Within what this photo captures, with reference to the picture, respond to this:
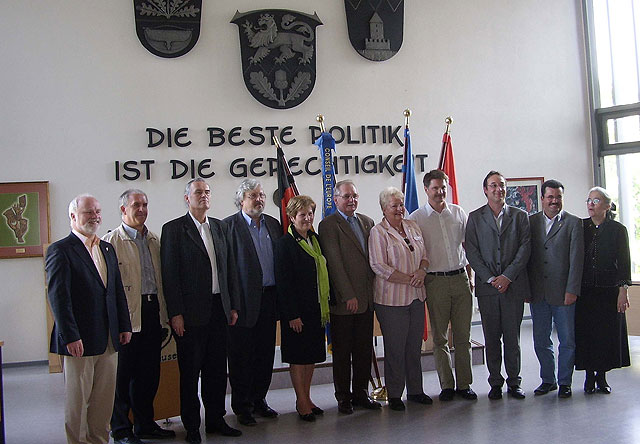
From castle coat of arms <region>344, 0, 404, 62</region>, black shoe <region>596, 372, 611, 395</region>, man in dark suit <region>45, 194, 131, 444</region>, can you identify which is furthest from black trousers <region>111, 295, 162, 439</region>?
castle coat of arms <region>344, 0, 404, 62</region>

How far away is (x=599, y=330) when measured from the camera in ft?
14.1

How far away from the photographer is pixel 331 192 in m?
5.09

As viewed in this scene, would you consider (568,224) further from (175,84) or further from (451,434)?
(175,84)

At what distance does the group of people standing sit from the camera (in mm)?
3334

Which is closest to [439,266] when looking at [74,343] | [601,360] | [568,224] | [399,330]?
[399,330]

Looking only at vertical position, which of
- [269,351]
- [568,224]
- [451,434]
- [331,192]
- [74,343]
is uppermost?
[331,192]

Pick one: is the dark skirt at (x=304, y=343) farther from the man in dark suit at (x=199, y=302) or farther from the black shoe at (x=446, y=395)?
the black shoe at (x=446, y=395)

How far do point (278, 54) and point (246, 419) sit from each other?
4.24m

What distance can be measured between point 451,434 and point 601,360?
1.37 metres

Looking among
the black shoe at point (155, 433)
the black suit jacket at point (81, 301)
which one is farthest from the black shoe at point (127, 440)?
the black suit jacket at point (81, 301)

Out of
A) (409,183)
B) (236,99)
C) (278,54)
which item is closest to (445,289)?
(409,183)

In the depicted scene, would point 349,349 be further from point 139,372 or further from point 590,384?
point 590,384

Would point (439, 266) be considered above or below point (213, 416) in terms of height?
above

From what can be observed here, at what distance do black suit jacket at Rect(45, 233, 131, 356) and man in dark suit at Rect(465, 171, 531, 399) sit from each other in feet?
7.76
